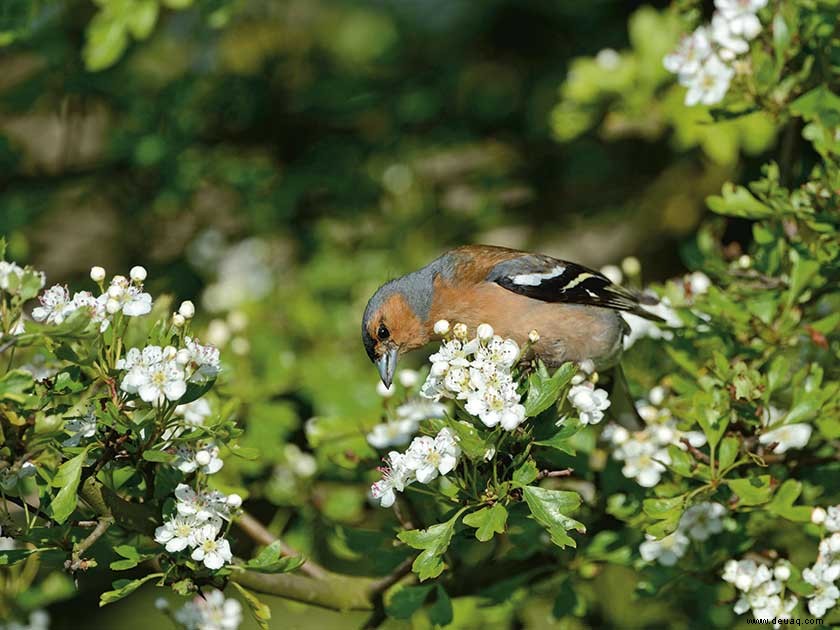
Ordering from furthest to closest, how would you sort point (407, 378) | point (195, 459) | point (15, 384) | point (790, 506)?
1. point (407, 378)
2. point (790, 506)
3. point (195, 459)
4. point (15, 384)

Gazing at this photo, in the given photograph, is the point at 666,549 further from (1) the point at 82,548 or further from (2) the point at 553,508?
(1) the point at 82,548

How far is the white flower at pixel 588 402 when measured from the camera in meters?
2.80

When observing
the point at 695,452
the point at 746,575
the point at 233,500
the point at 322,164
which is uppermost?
the point at 233,500

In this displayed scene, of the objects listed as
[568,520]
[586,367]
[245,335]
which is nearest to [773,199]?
[586,367]

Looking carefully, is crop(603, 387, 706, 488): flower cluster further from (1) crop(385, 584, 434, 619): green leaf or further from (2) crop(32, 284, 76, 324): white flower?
(2) crop(32, 284, 76, 324): white flower

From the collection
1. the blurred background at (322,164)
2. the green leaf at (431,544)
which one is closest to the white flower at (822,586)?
the green leaf at (431,544)

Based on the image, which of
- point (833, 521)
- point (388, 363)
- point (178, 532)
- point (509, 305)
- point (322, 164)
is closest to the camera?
point (178, 532)

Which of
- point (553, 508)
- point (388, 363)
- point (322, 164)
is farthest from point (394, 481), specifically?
point (322, 164)

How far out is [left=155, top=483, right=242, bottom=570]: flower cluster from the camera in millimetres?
2582

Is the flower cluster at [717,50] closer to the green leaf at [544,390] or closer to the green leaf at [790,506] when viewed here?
the green leaf at [790,506]

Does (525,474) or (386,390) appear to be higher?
(525,474)

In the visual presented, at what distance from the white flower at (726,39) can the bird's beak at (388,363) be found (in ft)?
5.01

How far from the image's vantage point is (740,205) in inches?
134

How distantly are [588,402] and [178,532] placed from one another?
107cm
